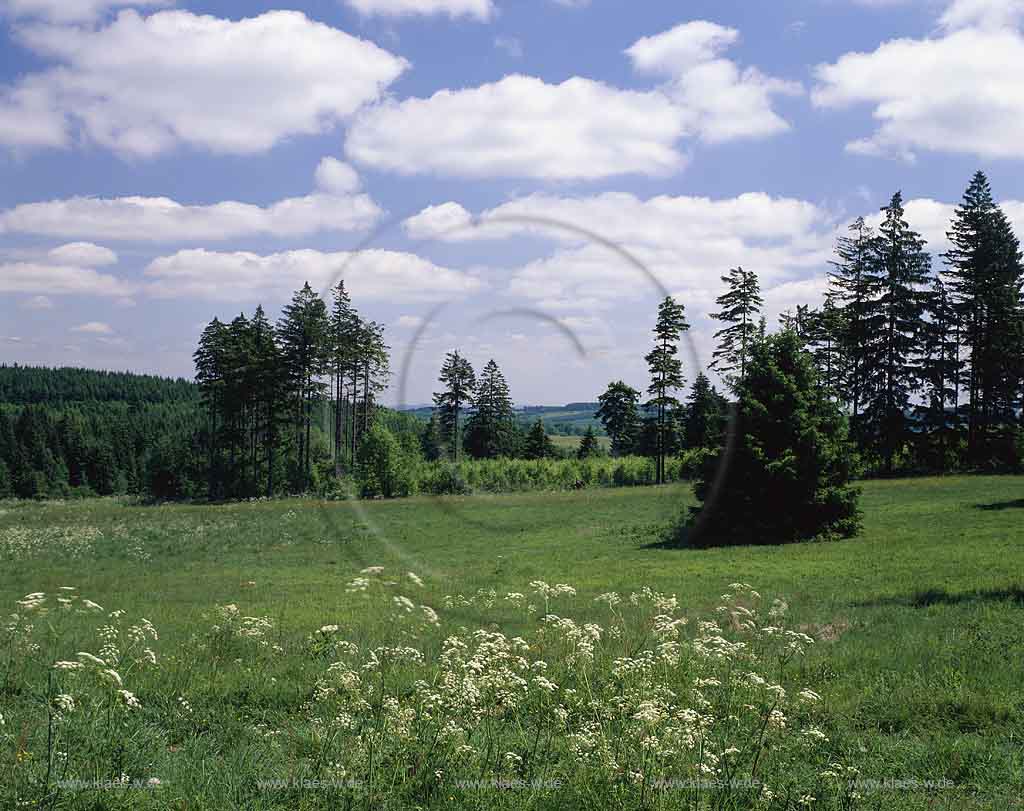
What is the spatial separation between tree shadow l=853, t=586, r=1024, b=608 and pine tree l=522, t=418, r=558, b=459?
68.3 meters

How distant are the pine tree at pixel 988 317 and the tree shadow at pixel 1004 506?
24001 mm

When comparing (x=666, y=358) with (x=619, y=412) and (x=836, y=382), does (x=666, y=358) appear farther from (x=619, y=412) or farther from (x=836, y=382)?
(x=836, y=382)

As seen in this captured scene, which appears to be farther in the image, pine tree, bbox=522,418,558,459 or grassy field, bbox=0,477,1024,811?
pine tree, bbox=522,418,558,459

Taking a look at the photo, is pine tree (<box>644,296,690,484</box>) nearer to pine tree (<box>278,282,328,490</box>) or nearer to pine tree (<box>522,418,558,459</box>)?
pine tree (<box>278,282,328,490</box>)

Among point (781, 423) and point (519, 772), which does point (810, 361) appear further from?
point (519, 772)

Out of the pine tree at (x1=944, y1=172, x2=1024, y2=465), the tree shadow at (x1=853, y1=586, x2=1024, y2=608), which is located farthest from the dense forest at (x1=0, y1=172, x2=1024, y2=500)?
the tree shadow at (x1=853, y1=586, x2=1024, y2=608)

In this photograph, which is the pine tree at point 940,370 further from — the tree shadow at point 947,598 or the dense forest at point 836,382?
the tree shadow at point 947,598

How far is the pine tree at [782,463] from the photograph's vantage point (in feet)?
89.7

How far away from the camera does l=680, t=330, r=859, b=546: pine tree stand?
89.7 feet

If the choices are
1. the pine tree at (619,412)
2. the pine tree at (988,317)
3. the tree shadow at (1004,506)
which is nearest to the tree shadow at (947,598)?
the pine tree at (619,412)

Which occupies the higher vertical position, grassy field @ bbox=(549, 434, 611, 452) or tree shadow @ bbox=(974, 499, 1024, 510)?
grassy field @ bbox=(549, 434, 611, 452)

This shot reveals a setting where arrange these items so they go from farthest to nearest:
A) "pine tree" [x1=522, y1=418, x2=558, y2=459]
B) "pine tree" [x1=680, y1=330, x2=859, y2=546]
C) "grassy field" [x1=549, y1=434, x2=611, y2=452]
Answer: "grassy field" [x1=549, y1=434, x2=611, y2=452] → "pine tree" [x1=522, y1=418, x2=558, y2=459] → "pine tree" [x1=680, y1=330, x2=859, y2=546]

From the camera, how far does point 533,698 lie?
7312mm

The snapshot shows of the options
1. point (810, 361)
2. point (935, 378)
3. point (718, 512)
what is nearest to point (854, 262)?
point (935, 378)
